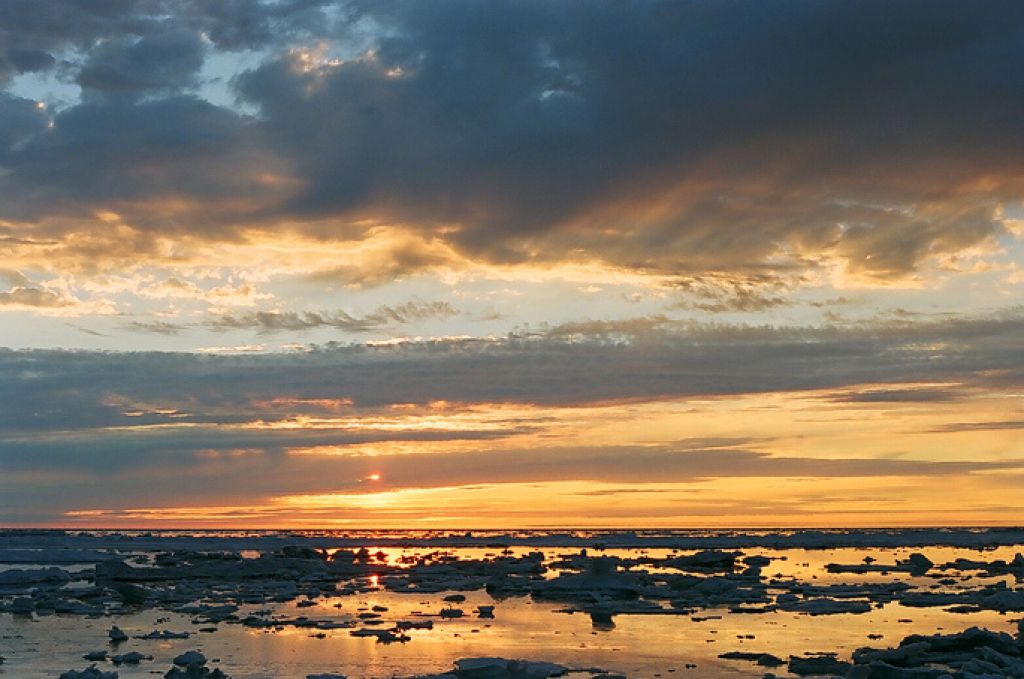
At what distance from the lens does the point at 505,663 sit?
20.3 metres

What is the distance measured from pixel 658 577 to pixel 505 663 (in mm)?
30020

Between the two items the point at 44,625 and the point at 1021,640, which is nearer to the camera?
the point at 1021,640

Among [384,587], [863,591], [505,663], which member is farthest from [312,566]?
[505,663]

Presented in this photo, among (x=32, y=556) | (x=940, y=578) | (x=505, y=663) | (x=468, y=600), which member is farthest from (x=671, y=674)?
→ (x=32, y=556)

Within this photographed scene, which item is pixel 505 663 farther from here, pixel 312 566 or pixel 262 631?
pixel 312 566

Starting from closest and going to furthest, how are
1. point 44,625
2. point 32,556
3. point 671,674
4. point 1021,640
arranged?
point 671,674 < point 1021,640 < point 44,625 < point 32,556

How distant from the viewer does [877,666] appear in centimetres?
1983

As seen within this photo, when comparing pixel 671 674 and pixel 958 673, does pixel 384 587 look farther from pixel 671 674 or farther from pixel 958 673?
pixel 958 673

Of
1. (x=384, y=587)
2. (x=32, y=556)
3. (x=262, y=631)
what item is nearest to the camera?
(x=262, y=631)

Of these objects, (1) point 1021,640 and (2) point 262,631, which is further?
(2) point 262,631

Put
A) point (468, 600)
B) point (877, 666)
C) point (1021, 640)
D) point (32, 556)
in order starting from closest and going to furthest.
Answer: point (877, 666) → point (1021, 640) → point (468, 600) → point (32, 556)

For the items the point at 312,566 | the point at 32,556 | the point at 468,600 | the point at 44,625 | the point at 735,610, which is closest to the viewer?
the point at 44,625

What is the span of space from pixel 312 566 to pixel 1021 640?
40114 mm

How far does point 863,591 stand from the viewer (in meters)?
40.5
